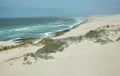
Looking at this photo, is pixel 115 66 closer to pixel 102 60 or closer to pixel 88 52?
pixel 102 60

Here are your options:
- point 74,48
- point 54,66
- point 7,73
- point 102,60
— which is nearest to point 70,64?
point 54,66

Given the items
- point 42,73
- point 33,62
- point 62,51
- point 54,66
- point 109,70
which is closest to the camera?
point 109,70

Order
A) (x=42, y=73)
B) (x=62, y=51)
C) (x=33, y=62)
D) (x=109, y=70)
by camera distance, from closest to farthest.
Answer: (x=109, y=70), (x=42, y=73), (x=33, y=62), (x=62, y=51)

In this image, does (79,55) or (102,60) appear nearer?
(102,60)

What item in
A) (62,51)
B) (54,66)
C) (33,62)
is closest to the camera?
(54,66)

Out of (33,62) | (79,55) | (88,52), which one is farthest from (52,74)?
(88,52)

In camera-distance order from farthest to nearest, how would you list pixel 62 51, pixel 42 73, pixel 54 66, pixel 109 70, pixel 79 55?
pixel 62 51 → pixel 79 55 → pixel 54 66 → pixel 42 73 → pixel 109 70

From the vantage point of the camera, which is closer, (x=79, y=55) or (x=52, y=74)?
(x=52, y=74)

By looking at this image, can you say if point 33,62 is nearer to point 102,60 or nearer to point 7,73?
point 7,73
